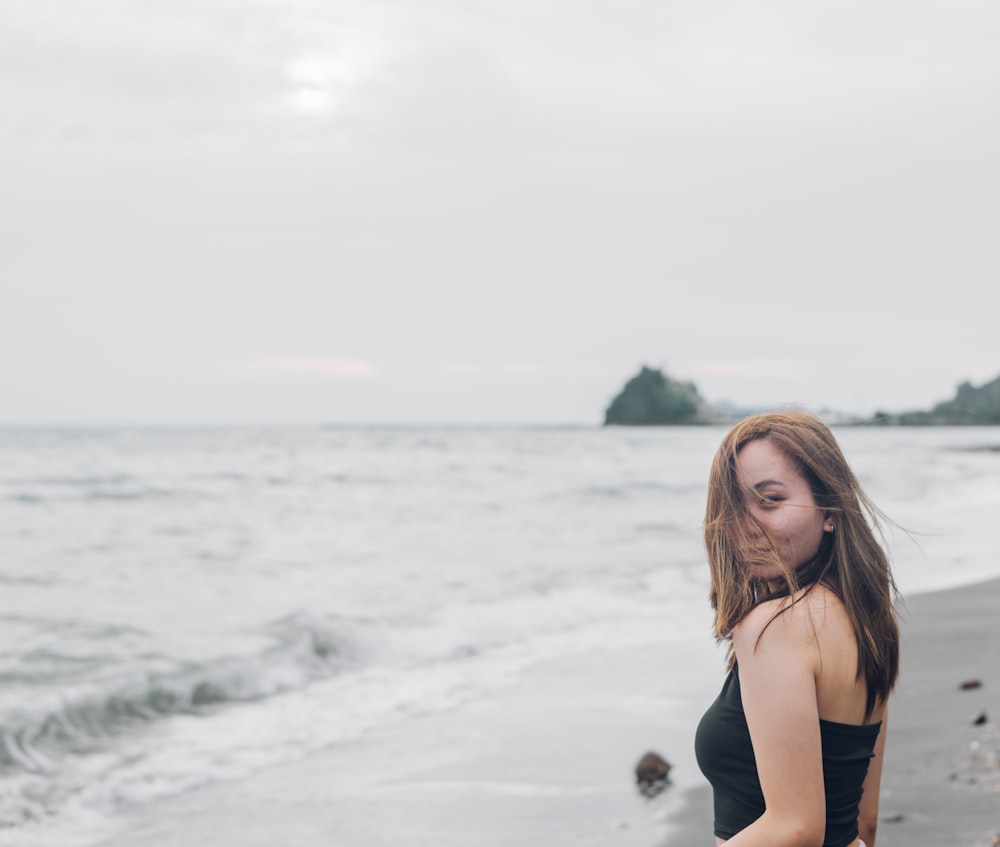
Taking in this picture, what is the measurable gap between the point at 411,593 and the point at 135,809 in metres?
7.36

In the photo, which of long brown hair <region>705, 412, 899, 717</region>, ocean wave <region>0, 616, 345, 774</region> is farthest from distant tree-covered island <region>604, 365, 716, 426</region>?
long brown hair <region>705, 412, 899, 717</region>

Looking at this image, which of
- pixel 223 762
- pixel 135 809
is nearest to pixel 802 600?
pixel 135 809

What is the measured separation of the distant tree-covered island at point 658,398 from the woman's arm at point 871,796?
353ft

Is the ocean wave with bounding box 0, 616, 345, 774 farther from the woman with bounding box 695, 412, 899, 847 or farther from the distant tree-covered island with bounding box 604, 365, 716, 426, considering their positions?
the distant tree-covered island with bounding box 604, 365, 716, 426

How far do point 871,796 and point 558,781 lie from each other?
3889 mm

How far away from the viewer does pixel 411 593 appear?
43.7 feet

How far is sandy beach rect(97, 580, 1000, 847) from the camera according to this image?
5039 millimetres

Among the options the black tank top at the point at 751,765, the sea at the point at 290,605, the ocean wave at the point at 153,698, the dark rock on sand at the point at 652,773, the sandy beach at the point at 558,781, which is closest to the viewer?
the black tank top at the point at 751,765

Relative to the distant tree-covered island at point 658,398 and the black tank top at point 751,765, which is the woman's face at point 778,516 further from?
the distant tree-covered island at point 658,398

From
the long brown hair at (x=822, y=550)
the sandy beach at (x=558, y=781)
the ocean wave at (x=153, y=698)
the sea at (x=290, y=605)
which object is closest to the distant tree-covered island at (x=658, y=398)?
the sea at (x=290, y=605)

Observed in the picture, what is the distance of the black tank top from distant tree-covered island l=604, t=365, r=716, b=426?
108 meters

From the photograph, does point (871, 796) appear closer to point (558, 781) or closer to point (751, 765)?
point (751, 765)

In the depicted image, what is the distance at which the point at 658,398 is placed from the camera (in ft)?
369

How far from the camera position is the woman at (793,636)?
1880mm
